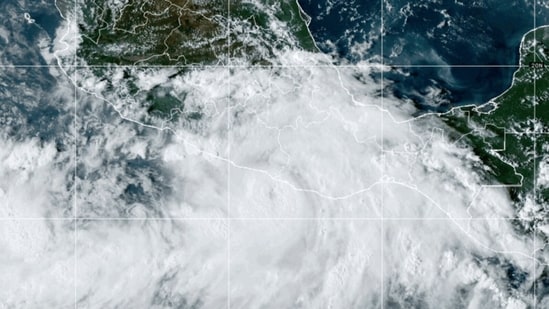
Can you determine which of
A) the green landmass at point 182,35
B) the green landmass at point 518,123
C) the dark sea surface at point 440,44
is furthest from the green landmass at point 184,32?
the green landmass at point 518,123

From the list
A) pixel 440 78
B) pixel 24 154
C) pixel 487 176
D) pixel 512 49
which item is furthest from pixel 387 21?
pixel 24 154

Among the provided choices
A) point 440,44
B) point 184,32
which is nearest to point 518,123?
point 440,44

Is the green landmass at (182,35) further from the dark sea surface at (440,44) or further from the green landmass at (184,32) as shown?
the dark sea surface at (440,44)

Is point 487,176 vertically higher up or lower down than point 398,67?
lower down

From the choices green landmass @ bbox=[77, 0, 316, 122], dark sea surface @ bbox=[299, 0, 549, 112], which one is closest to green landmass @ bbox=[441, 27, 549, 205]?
dark sea surface @ bbox=[299, 0, 549, 112]

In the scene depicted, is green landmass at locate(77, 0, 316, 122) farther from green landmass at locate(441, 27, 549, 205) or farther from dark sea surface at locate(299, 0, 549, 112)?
green landmass at locate(441, 27, 549, 205)

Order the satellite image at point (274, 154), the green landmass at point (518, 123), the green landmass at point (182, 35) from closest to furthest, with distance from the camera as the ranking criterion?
the satellite image at point (274, 154)
the green landmass at point (518, 123)
the green landmass at point (182, 35)

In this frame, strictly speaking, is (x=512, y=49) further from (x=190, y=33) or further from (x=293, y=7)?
(x=190, y=33)
